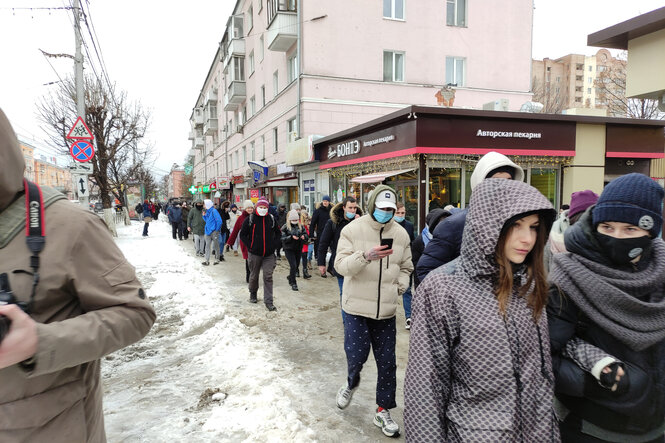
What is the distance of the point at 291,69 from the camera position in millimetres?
19609

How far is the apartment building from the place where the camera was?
17641mm

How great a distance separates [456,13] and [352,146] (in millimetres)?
10414

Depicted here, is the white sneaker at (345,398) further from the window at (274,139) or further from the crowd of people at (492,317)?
the window at (274,139)

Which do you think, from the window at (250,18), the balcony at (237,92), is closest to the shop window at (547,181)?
the window at (250,18)

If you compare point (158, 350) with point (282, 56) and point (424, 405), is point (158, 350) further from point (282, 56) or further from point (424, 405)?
point (282, 56)

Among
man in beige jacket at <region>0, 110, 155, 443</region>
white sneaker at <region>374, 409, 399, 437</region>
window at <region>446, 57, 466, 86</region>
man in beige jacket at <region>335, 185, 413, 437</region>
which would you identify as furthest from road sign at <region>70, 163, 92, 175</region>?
window at <region>446, 57, 466, 86</region>

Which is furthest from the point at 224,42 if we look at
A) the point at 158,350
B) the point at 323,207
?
the point at 158,350

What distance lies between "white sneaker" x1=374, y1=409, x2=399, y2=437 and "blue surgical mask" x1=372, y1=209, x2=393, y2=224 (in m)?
1.65

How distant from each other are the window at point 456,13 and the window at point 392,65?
316 cm

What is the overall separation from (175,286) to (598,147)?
1397cm

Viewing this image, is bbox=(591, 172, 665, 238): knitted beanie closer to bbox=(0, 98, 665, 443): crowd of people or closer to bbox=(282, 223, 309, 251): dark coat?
bbox=(0, 98, 665, 443): crowd of people

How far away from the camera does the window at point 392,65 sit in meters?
18.7

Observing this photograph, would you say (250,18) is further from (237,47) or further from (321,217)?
(321,217)

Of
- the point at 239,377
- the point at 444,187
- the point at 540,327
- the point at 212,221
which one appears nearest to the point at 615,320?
the point at 540,327
